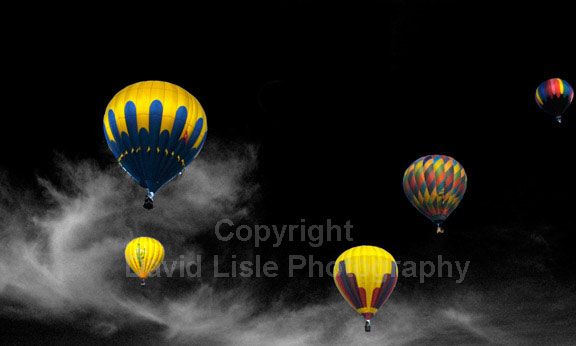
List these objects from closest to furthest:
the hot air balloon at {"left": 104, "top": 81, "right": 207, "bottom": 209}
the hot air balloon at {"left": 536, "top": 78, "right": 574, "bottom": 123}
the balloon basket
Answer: the hot air balloon at {"left": 104, "top": 81, "right": 207, "bottom": 209}, the balloon basket, the hot air balloon at {"left": 536, "top": 78, "right": 574, "bottom": 123}

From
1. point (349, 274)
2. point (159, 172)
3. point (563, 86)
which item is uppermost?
point (563, 86)

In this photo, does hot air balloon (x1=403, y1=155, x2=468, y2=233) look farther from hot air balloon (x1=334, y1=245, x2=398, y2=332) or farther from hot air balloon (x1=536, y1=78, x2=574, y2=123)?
hot air balloon (x1=536, y1=78, x2=574, y2=123)

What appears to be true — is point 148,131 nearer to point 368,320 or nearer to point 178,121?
point 178,121

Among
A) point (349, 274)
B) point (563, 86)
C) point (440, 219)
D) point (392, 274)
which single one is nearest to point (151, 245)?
point (349, 274)

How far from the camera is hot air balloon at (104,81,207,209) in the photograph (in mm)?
23062

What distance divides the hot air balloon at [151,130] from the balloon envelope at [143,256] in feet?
54.9

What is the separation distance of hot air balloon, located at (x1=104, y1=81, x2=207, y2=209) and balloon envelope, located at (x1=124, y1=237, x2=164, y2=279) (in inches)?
659

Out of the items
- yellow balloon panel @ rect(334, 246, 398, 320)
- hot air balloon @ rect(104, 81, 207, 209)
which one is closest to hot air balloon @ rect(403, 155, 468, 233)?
yellow balloon panel @ rect(334, 246, 398, 320)

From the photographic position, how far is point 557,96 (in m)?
37.9

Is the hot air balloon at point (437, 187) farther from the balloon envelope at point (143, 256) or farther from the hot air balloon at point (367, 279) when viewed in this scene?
the balloon envelope at point (143, 256)

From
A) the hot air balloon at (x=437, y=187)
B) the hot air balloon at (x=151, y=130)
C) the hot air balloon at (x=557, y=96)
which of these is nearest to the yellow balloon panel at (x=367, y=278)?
the hot air balloon at (x=437, y=187)

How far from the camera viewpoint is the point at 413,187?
33.5 meters

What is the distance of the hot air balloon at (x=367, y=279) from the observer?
101ft

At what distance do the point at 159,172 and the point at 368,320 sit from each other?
1700 centimetres
